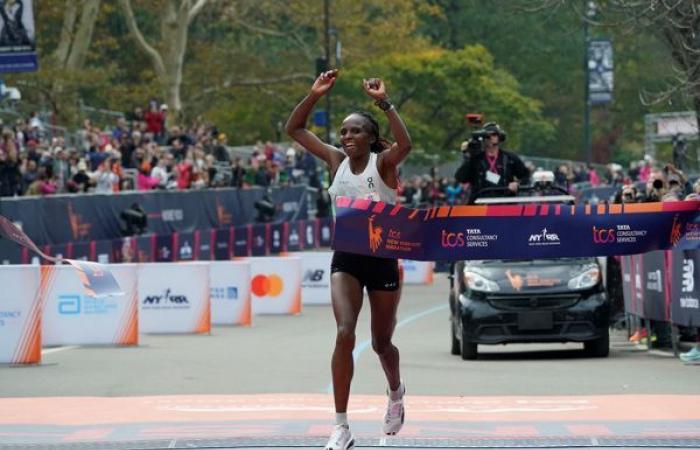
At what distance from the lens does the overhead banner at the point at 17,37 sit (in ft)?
83.3

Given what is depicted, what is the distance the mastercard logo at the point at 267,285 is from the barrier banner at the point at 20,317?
11.5m

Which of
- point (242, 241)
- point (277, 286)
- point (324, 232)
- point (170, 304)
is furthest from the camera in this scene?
point (324, 232)

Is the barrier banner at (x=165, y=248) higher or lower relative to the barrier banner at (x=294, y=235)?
higher

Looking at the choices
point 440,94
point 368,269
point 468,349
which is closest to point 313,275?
point 468,349

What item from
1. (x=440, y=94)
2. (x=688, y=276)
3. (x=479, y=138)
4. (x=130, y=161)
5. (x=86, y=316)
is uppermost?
(x=440, y=94)

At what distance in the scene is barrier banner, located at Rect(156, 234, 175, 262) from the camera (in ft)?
124

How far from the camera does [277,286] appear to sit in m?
31.2

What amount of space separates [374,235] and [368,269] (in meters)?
0.22

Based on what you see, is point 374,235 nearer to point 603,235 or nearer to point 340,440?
point 340,440

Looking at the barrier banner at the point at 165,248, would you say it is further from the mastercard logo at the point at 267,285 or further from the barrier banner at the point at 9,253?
the barrier banner at the point at 9,253

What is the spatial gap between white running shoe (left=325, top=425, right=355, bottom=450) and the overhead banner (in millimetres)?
16076

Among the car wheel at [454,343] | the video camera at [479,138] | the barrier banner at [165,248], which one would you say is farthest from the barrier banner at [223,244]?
the video camera at [479,138]

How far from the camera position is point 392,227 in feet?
35.9

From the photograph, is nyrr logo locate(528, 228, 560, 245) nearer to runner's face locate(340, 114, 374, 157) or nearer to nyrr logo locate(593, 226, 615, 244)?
nyrr logo locate(593, 226, 615, 244)
